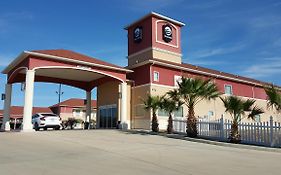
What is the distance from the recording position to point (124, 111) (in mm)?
26500

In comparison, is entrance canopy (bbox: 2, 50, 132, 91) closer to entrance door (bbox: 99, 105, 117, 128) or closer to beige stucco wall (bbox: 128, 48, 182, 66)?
entrance door (bbox: 99, 105, 117, 128)

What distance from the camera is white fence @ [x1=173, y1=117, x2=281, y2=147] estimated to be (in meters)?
14.7

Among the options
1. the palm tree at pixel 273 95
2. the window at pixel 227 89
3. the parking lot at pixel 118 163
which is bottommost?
the parking lot at pixel 118 163

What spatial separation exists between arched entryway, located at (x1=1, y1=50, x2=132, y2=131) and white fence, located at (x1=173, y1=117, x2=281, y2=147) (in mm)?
8999

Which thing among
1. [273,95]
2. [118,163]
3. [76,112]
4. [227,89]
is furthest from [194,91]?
[76,112]

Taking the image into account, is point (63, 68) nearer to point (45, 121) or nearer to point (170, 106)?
point (45, 121)

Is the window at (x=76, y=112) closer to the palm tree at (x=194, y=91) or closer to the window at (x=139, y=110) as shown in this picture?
the window at (x=139, y=110)

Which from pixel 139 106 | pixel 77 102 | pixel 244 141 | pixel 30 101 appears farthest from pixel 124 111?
pixel 77 102

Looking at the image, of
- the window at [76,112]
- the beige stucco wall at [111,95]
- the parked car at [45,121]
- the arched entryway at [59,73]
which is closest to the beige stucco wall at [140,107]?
the beige stucco wall at [111,95]

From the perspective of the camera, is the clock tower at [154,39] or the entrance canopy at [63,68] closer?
the entrance canopy at [63,68]

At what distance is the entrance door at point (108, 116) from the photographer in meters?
29.2

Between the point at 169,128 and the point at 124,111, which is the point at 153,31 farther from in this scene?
the point at 169,128

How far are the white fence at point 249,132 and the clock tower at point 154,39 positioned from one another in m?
13.0

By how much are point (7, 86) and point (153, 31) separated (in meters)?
15.0
